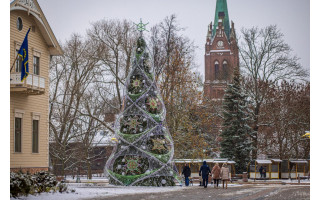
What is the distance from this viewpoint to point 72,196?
17672 mm

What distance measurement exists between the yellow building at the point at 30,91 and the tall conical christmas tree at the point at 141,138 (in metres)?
3.43

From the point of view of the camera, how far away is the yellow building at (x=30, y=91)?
23.2 m

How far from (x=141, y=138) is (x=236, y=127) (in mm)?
22281

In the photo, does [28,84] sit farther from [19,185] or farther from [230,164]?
[230,164]

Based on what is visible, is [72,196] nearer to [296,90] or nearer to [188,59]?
[188,59]

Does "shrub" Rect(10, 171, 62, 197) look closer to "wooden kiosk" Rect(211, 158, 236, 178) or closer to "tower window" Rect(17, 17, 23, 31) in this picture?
"tower window" Rect(17, 17, 23, 31)

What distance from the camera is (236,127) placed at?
151 ft

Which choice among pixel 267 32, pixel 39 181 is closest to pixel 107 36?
pixel 267 32

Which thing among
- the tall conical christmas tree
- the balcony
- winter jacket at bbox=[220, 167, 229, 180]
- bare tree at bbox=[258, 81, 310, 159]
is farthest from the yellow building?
bare tree at bbox=[258, 81, 310, 159]

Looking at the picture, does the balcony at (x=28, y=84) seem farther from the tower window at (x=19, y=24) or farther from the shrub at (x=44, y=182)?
the shrub at (x=44, y=182)

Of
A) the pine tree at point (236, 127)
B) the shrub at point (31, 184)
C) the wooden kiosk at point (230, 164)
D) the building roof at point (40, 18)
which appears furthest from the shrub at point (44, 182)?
the pine tree at point (236, 127)

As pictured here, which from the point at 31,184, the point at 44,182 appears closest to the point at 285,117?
the point at 44,182

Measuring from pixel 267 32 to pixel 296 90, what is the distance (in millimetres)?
5747

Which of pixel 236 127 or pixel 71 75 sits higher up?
pixel 71 75
